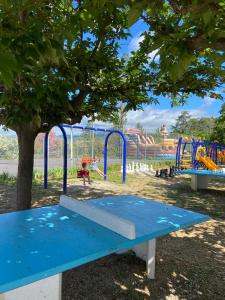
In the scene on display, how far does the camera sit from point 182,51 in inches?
71.2

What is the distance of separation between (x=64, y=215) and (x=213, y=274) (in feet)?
6.28

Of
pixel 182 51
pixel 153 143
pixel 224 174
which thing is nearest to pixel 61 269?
pixel 182 51

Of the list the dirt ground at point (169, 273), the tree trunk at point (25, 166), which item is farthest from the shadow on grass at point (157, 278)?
the tree trunk at point (25, 166)

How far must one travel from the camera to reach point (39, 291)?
6.70ft

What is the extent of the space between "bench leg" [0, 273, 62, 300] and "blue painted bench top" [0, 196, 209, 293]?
149mm

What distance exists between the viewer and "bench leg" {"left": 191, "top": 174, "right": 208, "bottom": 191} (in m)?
9.75

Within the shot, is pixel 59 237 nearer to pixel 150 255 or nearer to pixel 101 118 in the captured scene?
pixel 150 255

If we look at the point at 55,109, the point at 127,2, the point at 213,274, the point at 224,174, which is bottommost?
the point at 213,274

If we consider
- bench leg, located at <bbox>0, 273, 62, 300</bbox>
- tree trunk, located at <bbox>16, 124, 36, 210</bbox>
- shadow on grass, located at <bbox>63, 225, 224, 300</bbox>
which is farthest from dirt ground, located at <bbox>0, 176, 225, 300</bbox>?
tree trunk, located at <bbox>16, 124, 36, 210</bbox>

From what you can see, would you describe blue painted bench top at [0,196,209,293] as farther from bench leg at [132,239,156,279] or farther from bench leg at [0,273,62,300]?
bench leg at [132,239,156,279]

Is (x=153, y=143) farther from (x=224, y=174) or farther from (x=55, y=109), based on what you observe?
(x=55, y=109)

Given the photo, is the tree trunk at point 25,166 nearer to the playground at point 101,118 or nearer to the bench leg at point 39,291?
the playground at point 101,118

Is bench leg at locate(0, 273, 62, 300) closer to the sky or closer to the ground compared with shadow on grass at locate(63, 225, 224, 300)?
closer to the sky

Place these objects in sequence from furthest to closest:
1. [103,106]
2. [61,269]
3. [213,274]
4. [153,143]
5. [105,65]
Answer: [153,143], [103,106], [105,65], [213,274], [61,269]
